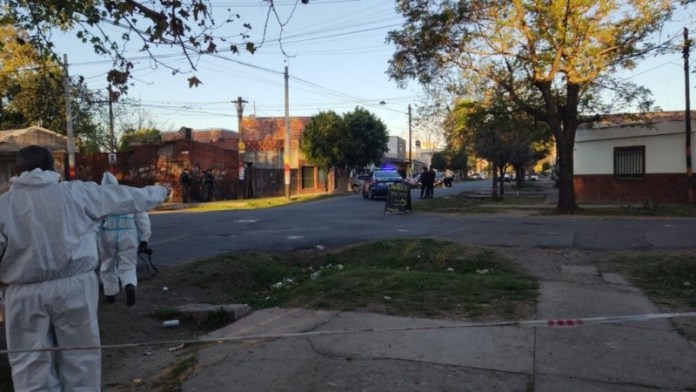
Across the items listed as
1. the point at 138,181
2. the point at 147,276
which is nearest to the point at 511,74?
the point at 147,276

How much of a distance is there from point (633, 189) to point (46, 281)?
25.6 metres

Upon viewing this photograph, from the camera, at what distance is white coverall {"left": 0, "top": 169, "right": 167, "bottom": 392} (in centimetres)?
365

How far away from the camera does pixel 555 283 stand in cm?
828

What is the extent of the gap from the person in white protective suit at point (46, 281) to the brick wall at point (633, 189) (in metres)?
23.7

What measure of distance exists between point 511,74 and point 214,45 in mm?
15593

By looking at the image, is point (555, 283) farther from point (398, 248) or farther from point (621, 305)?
point (398, 248)

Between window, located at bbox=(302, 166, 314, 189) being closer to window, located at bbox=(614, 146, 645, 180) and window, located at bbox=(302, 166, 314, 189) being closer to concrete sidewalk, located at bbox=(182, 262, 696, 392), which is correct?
window, located at bbox=(614, 146, 645, 180)

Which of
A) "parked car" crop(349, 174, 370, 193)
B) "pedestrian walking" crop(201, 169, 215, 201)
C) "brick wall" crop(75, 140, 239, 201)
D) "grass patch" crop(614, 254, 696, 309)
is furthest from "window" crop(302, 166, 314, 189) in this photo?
"grass patch" crop(614, 254, 696, 309)

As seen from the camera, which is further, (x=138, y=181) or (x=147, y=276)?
(x=138, y=181)

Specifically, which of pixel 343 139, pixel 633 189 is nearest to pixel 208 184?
pixel 343 139

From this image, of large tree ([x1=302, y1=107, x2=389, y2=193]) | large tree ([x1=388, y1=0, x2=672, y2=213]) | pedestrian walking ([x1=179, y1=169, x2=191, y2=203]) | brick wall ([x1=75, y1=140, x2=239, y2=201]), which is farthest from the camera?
large tree ([x1=302, y1=107, x2=389, y2=193])

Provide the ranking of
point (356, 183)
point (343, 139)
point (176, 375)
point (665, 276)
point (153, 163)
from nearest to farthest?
point (176, 375)
point (665, 276)
point (153, 163)
point (343, 139)
point (356, 183)

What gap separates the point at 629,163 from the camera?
83.2ft

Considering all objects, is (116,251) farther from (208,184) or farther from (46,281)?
(208,184)
